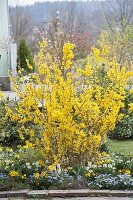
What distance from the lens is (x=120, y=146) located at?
8.38 m

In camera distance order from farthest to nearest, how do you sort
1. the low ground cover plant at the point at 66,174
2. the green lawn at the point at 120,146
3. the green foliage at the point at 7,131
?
the green foliage at the point at 7,131
the green lawn at the point at 120,146
the low ground cover plant at the point at 66,174

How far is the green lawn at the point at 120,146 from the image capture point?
7.83 meters

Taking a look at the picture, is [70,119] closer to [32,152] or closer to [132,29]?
[32,152]

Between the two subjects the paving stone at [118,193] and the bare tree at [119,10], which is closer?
the paving stone at [118,193]

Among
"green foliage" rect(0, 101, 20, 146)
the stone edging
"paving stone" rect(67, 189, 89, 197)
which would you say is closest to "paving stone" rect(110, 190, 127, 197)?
the stone edging

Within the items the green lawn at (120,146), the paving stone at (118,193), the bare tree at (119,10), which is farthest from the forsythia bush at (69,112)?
the bare tree at (119,10)

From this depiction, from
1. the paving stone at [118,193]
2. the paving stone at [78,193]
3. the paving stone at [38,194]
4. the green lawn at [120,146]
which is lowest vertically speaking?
the green lawn at [120,146]

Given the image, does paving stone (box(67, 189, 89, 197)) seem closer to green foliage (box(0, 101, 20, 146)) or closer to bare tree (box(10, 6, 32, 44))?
green foliage (box(0, 101, 20, 146))

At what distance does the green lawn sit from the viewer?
783cm

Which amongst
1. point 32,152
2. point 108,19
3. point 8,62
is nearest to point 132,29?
point 8,62

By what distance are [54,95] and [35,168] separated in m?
0.91

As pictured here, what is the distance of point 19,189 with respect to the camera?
216 inches

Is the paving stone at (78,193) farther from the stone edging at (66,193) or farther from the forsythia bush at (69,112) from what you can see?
the forsythia bush at (69,112)

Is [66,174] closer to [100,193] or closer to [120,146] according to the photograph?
[100,193]
